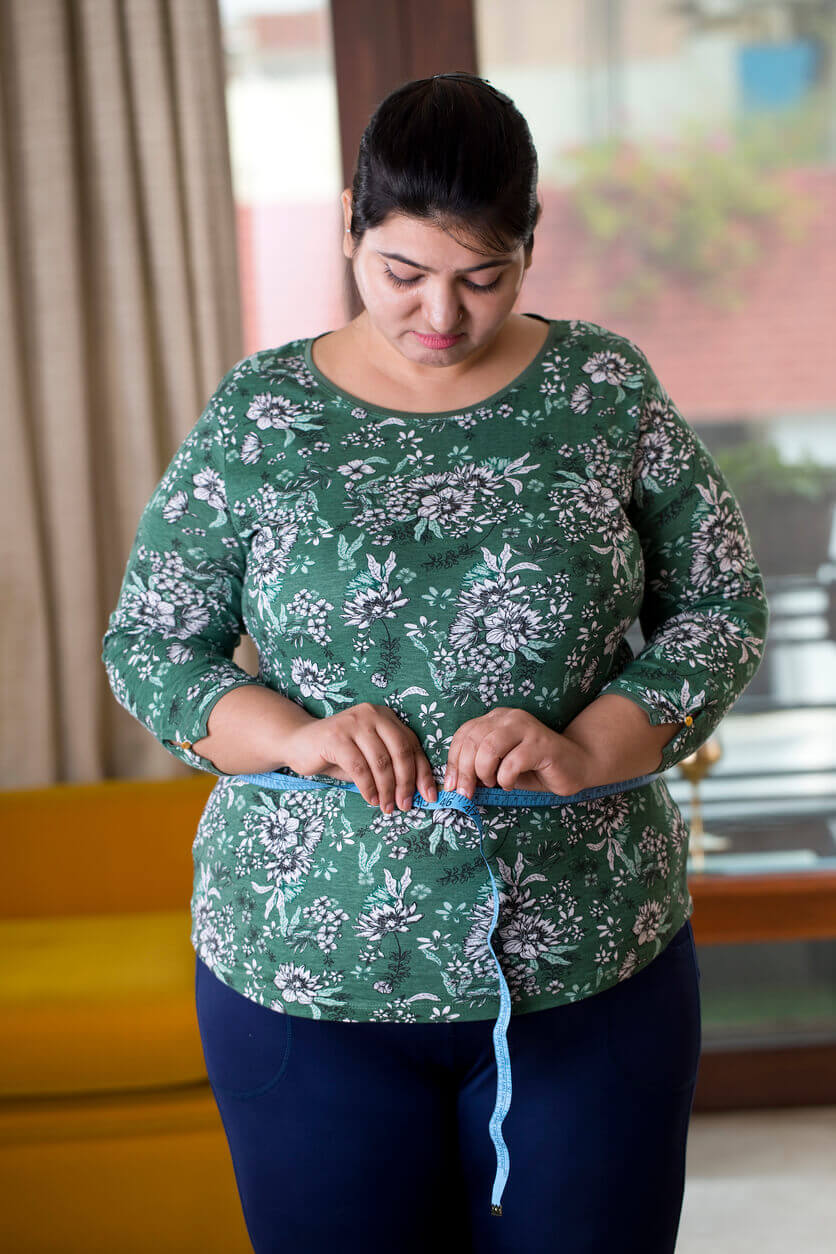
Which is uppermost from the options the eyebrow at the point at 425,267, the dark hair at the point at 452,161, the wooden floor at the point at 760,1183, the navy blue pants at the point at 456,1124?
the dark hair at the point at 452,161

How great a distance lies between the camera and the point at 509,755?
97cm

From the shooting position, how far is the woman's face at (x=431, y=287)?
102cm

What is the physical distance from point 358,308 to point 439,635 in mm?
1567

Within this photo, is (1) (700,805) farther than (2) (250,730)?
Yes

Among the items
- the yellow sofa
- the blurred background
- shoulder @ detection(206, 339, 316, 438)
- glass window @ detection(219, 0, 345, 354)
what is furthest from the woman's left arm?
glass window @ detection(219, 0, 345, 354)

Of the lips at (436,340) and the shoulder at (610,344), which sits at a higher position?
the lips at (436,340)

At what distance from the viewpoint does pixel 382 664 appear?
3.38ft

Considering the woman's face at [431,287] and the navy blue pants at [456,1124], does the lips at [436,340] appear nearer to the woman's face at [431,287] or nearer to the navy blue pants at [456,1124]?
the woman's face at [431,287]

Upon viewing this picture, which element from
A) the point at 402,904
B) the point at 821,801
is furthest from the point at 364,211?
the point at 821,801

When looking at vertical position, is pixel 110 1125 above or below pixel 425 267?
below

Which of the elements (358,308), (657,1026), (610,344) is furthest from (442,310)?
(358,308)

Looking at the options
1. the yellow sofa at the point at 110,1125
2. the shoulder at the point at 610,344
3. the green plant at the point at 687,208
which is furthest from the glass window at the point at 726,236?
the shoulder at the point at 610,344

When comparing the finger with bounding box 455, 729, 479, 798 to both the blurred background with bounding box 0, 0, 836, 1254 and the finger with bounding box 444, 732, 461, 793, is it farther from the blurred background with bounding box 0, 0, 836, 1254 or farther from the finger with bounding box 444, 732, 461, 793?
the blurred background with bounding box 0, 0, 836, 1254

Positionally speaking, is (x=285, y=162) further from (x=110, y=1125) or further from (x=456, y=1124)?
(x=456, y=1124)
